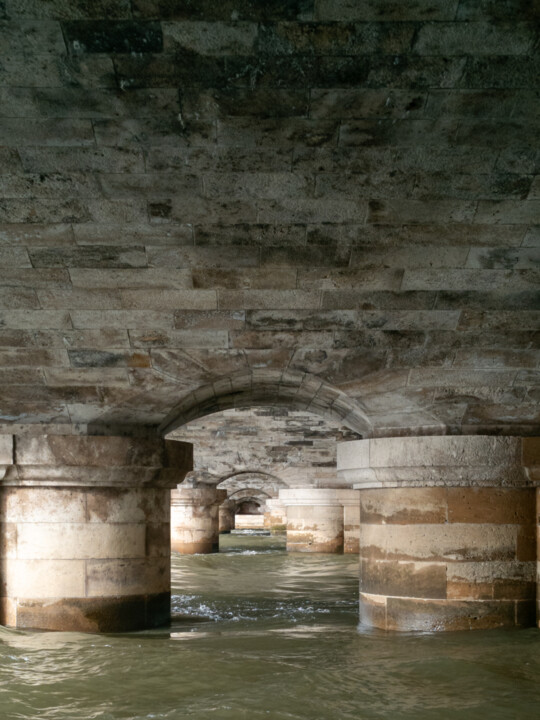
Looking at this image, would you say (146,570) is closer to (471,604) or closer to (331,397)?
(331,397)

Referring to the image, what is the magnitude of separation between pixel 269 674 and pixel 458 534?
6.43ft

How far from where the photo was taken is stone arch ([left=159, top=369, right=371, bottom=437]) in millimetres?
5535

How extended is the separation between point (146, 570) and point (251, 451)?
313 inches

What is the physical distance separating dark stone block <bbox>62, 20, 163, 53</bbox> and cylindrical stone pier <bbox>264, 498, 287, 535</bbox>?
69.1ft

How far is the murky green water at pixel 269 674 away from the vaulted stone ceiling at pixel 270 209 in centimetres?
167

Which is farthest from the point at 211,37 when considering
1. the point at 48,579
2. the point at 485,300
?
the point at 48,579

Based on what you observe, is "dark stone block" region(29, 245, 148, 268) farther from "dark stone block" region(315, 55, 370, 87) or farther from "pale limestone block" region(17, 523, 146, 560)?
"pale limestone block" region(17, 523, 146, 560)

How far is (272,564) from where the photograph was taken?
13273 mm

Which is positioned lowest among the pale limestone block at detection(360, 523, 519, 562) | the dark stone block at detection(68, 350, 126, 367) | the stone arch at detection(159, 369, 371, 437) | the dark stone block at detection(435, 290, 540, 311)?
the pale limestone block at detection(360, 523, 519, 562)

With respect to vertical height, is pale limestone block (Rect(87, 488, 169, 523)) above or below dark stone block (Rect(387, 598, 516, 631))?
above

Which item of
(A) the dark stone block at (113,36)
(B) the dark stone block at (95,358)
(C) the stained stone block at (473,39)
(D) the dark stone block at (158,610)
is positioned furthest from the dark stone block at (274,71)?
(D) the dark stone block at (158,610)

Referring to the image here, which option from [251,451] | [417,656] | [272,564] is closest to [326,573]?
[272,564]

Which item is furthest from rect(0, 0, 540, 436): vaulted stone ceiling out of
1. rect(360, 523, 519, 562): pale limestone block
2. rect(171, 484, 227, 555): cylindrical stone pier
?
rect(171, 484, 227, 555): cylindrical stone pier

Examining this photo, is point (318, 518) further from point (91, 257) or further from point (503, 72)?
point (503, 72)
